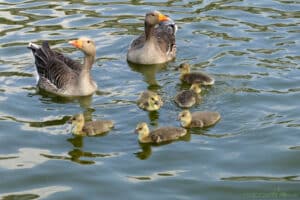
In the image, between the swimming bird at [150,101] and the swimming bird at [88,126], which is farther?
the swimming bird at [150,101]

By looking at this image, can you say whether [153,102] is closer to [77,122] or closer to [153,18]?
[77,122]

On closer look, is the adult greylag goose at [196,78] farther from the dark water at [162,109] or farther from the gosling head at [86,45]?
the gosling head at [86,45]

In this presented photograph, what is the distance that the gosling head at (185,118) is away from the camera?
36.1 feet

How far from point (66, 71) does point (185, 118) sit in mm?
3125

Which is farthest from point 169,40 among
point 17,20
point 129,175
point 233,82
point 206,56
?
point 129,175

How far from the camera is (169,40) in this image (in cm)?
1502

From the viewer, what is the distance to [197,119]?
11.1 meters

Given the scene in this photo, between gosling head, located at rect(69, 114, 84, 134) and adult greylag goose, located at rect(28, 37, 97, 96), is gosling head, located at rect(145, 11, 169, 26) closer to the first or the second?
adult greylag goose, located at rect(28, 37, 97, 96)

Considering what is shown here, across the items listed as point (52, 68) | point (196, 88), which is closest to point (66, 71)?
point (52, 68)

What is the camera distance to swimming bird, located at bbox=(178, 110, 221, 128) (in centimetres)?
1103

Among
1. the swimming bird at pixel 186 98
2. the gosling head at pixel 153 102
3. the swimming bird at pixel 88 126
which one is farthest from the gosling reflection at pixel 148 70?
the swimming bird at pixel 88 126

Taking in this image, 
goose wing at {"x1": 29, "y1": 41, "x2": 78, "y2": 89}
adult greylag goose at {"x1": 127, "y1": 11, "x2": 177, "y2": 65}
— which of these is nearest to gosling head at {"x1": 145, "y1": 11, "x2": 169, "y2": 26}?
adult greylag goose at {"x1": 127, "y1": 11, "x2": 177, "y2": 65}

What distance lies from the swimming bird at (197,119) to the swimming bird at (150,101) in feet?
2.31

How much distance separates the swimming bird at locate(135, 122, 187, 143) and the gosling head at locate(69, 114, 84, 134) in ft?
2.75
